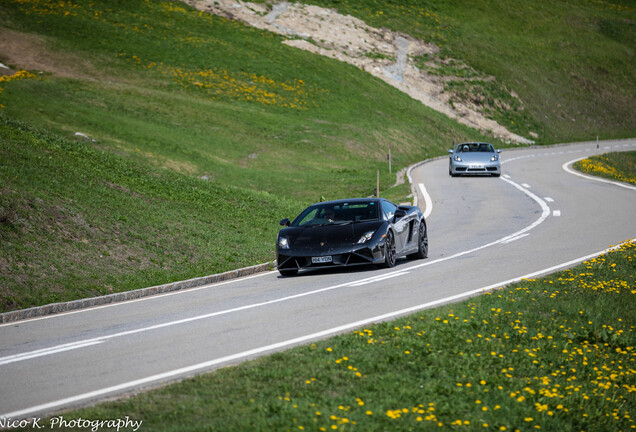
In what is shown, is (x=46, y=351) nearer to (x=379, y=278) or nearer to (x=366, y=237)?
(x=379, y=278)

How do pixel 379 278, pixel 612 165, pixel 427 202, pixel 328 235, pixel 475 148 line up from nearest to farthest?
pixel 379 278 → pixel 328 235 → pixel 427 202 → pixel 475 148 → pixel 612 165

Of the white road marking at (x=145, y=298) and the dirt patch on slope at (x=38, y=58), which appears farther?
the dirt patch on slope at (x=38, y=58)

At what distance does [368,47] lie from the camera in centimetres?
7950

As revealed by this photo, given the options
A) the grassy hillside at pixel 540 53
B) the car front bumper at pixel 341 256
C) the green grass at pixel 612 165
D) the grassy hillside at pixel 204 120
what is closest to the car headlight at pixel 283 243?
the car front bumper at pixel 341 256

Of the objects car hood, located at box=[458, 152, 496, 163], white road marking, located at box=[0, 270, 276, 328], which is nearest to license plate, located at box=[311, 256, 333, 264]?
white road marking, located at box=[0, 270, 276, 328]

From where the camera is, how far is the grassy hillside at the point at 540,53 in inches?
3095

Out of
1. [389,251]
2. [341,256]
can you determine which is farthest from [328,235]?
[389,251]

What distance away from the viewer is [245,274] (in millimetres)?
16781

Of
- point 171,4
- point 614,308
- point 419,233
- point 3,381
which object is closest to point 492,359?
point 614,308

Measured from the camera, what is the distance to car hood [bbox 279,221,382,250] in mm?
15047

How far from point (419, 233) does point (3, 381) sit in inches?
412

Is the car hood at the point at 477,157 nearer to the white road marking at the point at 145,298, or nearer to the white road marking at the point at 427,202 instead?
the white road marking at the point at 427,202

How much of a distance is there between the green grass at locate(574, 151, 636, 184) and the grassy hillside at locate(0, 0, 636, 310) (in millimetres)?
11025

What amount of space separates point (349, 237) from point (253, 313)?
170 inches
